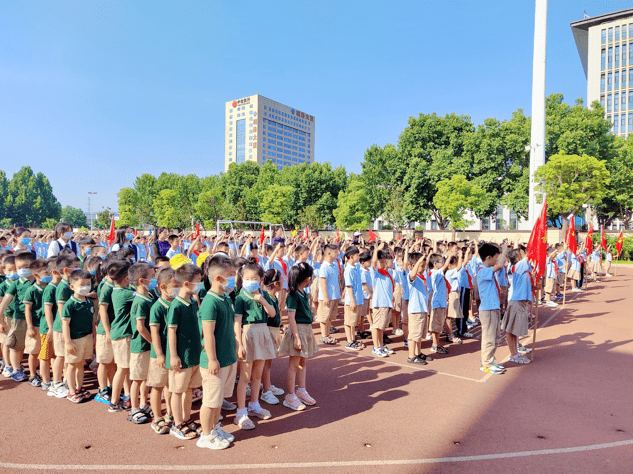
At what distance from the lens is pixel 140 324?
417cm

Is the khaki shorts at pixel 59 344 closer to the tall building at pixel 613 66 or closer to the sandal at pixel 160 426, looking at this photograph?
the sandal at pixel 160 426

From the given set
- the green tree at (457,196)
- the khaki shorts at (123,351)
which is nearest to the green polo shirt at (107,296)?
the khaki shorts at (123,351)

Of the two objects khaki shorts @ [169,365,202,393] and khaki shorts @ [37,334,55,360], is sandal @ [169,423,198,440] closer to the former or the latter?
khaki shorts @ [169,365,202,393]

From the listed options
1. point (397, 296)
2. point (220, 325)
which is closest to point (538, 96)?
point (397, 296)

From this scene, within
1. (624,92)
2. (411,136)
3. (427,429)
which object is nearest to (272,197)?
(411,136)

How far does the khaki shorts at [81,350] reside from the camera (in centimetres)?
476

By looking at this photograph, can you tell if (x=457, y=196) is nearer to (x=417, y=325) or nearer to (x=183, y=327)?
(x=417, y=325)

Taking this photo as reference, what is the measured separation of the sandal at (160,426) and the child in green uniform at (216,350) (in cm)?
49

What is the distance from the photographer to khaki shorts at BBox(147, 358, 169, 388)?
4133 mm

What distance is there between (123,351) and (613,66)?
265 feet

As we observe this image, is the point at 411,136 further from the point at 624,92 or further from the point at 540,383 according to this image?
the point at 624,92

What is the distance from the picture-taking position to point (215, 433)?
157 inches

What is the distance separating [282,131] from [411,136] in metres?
94.5

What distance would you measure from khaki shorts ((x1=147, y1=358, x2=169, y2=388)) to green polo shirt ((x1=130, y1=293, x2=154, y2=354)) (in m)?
0.23
